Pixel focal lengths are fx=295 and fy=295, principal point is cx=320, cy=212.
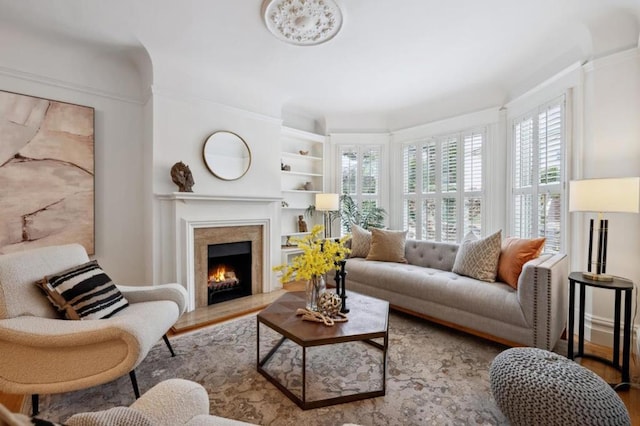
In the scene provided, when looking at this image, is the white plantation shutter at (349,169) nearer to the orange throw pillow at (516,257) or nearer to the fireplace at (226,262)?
the fireplace at (226,262)

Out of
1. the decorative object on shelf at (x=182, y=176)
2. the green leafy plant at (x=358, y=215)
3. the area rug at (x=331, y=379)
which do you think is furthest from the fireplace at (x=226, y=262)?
the green leafy plant at (x=358, y=215)

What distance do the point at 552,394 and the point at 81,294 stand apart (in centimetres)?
258

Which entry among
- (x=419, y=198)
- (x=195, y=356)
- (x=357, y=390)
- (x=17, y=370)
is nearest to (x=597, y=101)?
(x=419, y=198)

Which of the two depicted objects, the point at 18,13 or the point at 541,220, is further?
the point at 541,220

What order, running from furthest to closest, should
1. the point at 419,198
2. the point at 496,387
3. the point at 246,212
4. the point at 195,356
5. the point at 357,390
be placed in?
the point at 419,198 → the point at 246,212 → the point at 195,356 → the point at 357,390 → the point at 496,387

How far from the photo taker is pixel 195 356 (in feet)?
7.38

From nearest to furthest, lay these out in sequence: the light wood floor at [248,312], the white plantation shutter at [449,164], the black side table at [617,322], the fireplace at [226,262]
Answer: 1. the light wood floor at [248,312]
2. the black side table at [617,322]
3. the fireplace at [226,262]
4. the white plantation shutter at [449,164]

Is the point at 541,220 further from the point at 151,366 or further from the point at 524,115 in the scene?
the point at 151,366

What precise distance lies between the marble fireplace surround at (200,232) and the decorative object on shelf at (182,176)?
0.11 metres

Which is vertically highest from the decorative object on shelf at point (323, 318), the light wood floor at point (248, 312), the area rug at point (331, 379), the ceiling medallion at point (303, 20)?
the ceiling medallion at point (303, 20)

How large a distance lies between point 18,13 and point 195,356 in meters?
3.12

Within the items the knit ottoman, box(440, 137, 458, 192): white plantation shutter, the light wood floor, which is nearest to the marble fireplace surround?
the light wood floor

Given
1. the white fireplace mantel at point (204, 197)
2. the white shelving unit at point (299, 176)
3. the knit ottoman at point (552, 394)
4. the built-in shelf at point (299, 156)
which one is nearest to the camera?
the knit ottoman at point (552, 394)

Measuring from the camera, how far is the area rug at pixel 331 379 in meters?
1.64
